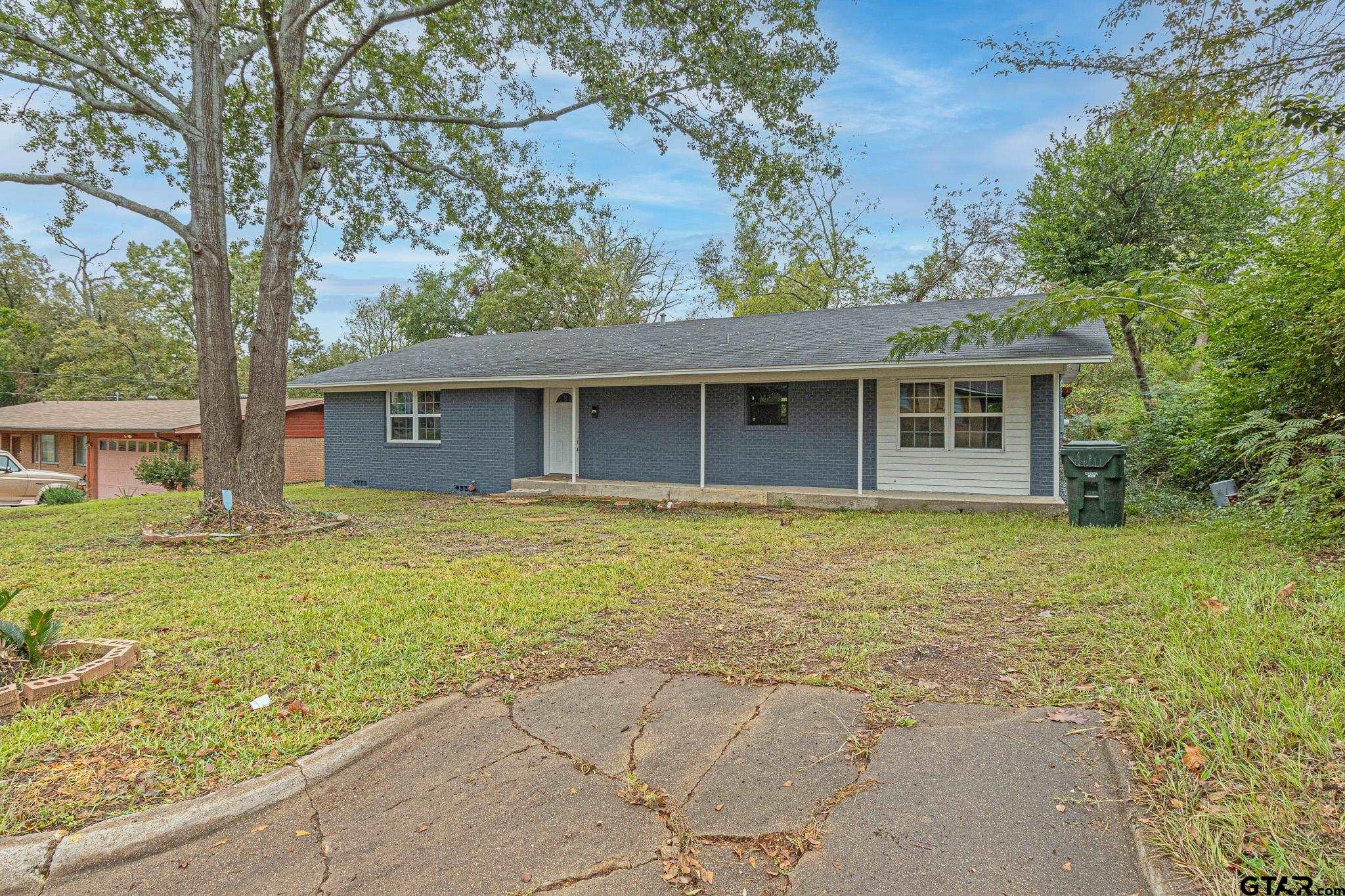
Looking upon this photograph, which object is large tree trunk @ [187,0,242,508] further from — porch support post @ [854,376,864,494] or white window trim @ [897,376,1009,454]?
white window trim @ [897,376,1009,454]

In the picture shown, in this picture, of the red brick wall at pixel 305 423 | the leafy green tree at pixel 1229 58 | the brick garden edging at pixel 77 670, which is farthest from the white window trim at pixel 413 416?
the leafy green tree at pixel 1229 58

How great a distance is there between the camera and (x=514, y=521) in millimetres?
9844

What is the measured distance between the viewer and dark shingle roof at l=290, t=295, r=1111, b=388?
10.1 meters

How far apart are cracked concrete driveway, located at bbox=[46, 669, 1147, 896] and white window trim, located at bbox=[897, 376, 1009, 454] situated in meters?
8.51

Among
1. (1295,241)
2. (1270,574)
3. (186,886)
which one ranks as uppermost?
(1295,241)

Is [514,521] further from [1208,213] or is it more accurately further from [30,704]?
[1208,213]

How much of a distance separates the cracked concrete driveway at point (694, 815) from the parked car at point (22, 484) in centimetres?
1855

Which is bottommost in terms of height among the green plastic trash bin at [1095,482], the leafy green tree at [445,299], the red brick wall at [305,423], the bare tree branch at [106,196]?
the green plastic trash bin at [1095,482]

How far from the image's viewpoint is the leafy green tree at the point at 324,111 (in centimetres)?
877

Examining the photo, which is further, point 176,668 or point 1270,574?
point 1270,574

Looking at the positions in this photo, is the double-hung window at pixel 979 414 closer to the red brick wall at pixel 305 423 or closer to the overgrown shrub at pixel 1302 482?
the overgrown shrub at pixel 1302 482

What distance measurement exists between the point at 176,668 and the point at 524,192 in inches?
362

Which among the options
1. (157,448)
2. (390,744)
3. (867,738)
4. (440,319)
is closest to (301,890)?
(390,744)

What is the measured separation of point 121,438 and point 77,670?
2308 cm
